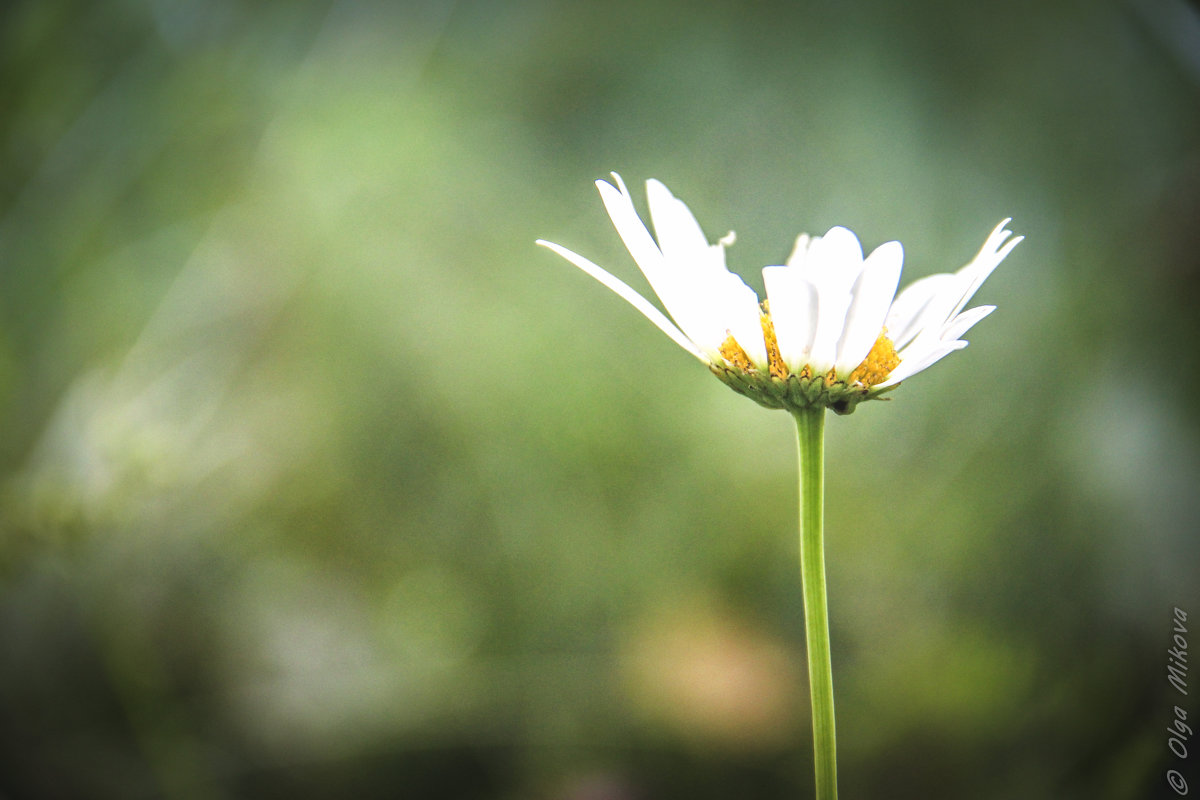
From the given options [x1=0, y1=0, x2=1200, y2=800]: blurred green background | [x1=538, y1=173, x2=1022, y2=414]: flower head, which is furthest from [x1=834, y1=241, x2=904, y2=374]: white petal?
[x1=0, y1=0, x2=1200, y2=800]: blurred green background

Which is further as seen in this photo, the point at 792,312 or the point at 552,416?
the point at 552,416

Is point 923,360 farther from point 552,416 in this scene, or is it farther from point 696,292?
point 552,416

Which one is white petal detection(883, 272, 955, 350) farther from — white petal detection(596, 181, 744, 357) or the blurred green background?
the blurred green background

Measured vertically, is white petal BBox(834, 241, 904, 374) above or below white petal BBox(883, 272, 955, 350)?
below

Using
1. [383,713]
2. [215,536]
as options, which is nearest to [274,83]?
[215,536]

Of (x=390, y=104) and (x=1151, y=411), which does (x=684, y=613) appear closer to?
(x=1151, y=411)

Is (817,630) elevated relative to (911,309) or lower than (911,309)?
lower

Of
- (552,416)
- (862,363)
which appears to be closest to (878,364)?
(862,363)
